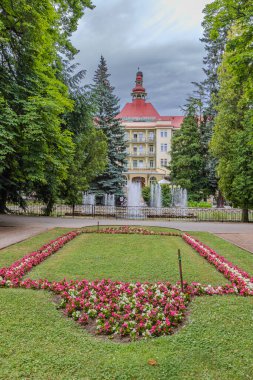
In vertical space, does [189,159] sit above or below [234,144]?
above

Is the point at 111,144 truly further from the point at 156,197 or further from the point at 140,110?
the point at 140,110

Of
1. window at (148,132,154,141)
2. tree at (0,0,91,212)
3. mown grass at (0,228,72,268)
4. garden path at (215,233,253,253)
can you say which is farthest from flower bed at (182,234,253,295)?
window at (148,132,154,141)

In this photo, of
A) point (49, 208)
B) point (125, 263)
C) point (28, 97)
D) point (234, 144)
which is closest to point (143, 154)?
point (234, 144)

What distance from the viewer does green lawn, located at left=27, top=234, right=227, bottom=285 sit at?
637cm

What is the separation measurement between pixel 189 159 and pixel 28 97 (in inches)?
924

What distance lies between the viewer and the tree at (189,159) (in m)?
32.7

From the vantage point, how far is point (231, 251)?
30.3ft

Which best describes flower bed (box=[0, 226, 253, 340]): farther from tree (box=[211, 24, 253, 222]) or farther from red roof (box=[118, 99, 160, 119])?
red roof (box=[118, 99, 160, 119])

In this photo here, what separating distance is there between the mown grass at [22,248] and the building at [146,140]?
1691 inches

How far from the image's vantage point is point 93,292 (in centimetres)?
518

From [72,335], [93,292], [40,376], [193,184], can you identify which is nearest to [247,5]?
[93,292]

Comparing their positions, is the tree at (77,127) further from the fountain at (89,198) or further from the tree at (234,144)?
the tree at (234,144)

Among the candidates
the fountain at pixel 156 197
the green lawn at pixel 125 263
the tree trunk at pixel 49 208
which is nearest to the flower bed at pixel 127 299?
the green lawn at pixel 125 263

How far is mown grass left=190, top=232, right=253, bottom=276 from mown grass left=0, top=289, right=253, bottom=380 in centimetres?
332
